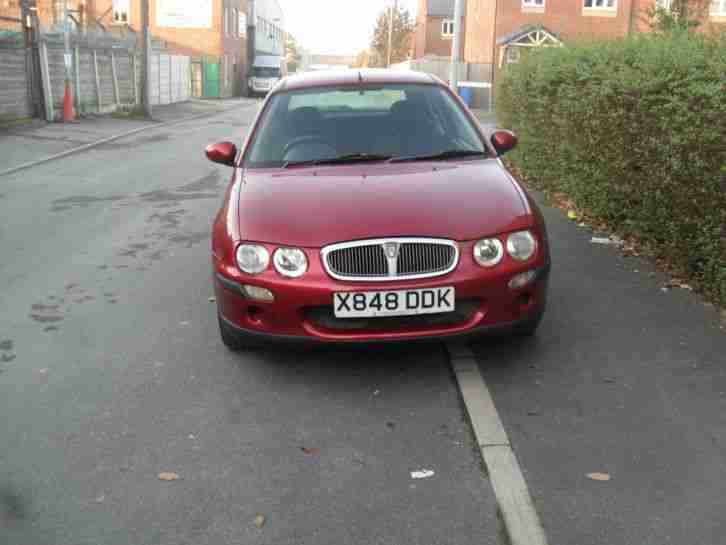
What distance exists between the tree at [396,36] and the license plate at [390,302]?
3300 inches

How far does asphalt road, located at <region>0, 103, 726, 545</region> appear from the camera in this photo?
3.40 m

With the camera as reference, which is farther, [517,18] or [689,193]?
[517,18]

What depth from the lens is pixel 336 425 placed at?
4.31 meters

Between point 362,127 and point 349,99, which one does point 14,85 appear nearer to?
point 349,99

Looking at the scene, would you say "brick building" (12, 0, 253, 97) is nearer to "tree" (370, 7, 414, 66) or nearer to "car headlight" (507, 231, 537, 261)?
"tree" (370, 7, 414, 66)

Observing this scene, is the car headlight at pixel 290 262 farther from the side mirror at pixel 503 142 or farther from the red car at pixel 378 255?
the side mirror at pixel 503 142

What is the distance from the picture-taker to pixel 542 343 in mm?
5480

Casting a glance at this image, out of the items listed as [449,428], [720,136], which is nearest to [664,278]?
[720,136]

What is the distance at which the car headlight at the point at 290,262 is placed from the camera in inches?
183

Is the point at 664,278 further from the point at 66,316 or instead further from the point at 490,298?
the point at 66,316

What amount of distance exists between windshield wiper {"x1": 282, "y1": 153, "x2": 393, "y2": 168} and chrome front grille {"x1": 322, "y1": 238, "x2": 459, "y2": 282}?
4.33ft

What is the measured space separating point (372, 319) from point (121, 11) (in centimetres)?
6054

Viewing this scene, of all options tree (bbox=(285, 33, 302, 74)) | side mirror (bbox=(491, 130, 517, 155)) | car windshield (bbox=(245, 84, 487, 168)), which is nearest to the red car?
car windshield (bbox=(245, 84, 487, 168))

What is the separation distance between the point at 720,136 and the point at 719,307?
119 centimetres
